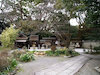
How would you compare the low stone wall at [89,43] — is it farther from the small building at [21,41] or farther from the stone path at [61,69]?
the small building at [21,41]

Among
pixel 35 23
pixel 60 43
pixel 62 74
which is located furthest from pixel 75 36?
pixel 62 74

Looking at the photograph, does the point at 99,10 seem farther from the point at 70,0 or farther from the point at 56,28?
the point at 56,28

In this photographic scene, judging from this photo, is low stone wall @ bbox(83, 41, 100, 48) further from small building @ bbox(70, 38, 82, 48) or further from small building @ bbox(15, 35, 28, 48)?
small building @ bbox(15, 35, 28, 48)

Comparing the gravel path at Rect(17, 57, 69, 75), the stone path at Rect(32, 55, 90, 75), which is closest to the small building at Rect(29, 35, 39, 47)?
the gravel path at Rect(17, 57, 69, 75)

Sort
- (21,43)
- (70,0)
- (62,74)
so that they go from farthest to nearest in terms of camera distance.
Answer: (21,43) → (70,0) → (62,74)

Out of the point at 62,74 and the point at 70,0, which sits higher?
the point at 70,0

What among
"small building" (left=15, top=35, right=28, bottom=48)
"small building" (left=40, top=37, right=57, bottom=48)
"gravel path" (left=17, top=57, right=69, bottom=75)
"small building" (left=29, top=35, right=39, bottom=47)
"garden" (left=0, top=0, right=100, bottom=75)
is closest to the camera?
"gravel path" (left=17, top=57, right=69, bottom=75)

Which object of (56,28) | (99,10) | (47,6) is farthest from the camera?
(47,6)

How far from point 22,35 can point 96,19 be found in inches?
553

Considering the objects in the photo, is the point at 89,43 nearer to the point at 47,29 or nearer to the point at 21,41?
the point at 47,29

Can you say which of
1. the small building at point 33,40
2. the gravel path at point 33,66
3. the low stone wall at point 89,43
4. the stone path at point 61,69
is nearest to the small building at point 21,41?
the small building at point 33,40

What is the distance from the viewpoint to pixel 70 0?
20.5 ft

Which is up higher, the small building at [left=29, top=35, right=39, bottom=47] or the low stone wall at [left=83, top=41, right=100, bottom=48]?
the small building at [left=29, top=35, right=39, bottom=47]

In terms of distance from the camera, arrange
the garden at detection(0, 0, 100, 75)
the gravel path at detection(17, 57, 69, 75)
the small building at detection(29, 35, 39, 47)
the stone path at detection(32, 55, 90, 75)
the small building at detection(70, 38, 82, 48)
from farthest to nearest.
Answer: the small building at detection(70, 38, 82, 48), the small building at detection(29, 35, 39, 47), the garden at detection(0, 0, 100, 75), the gravel path at detection(17, 57, 69, 75), the stone path at detection(32, 55, 90, 75)
